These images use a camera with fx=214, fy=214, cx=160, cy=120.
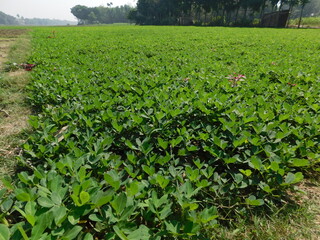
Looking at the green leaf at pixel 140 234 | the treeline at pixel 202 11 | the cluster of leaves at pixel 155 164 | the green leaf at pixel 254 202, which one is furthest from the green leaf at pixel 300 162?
the treeline at pixel 202 11

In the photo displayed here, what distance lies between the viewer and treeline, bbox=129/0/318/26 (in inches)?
1922

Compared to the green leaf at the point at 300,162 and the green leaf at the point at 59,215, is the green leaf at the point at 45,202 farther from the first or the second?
the green leaf at the point at 300,162

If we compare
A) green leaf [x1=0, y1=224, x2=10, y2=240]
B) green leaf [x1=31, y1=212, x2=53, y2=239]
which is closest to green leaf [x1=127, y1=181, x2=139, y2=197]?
green leaf [x1=31, y1=212, x2=53, y2=239]

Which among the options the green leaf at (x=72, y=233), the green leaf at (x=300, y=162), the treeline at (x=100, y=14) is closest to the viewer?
the green leaf at (x=72, y=233)

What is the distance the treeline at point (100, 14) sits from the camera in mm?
142462

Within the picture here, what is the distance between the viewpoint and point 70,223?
1195 mm

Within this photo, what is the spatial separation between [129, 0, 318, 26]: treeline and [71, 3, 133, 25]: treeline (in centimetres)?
7246

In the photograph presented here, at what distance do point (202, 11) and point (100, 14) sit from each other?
346ft

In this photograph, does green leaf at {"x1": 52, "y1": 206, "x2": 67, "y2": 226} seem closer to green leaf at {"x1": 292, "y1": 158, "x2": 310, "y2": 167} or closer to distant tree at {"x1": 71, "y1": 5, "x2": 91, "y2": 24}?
green leaf at {"x1": 292, "y1": 158, "x2": 310, "y2": 167}

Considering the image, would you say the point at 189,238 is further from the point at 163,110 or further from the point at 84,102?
the point at 84,102

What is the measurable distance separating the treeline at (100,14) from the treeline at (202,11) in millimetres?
72457

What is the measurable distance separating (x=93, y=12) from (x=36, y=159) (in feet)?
567

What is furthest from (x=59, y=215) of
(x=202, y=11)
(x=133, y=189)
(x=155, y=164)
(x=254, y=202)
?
(x=202, y=11)

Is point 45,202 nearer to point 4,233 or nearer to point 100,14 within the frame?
point 4,233
